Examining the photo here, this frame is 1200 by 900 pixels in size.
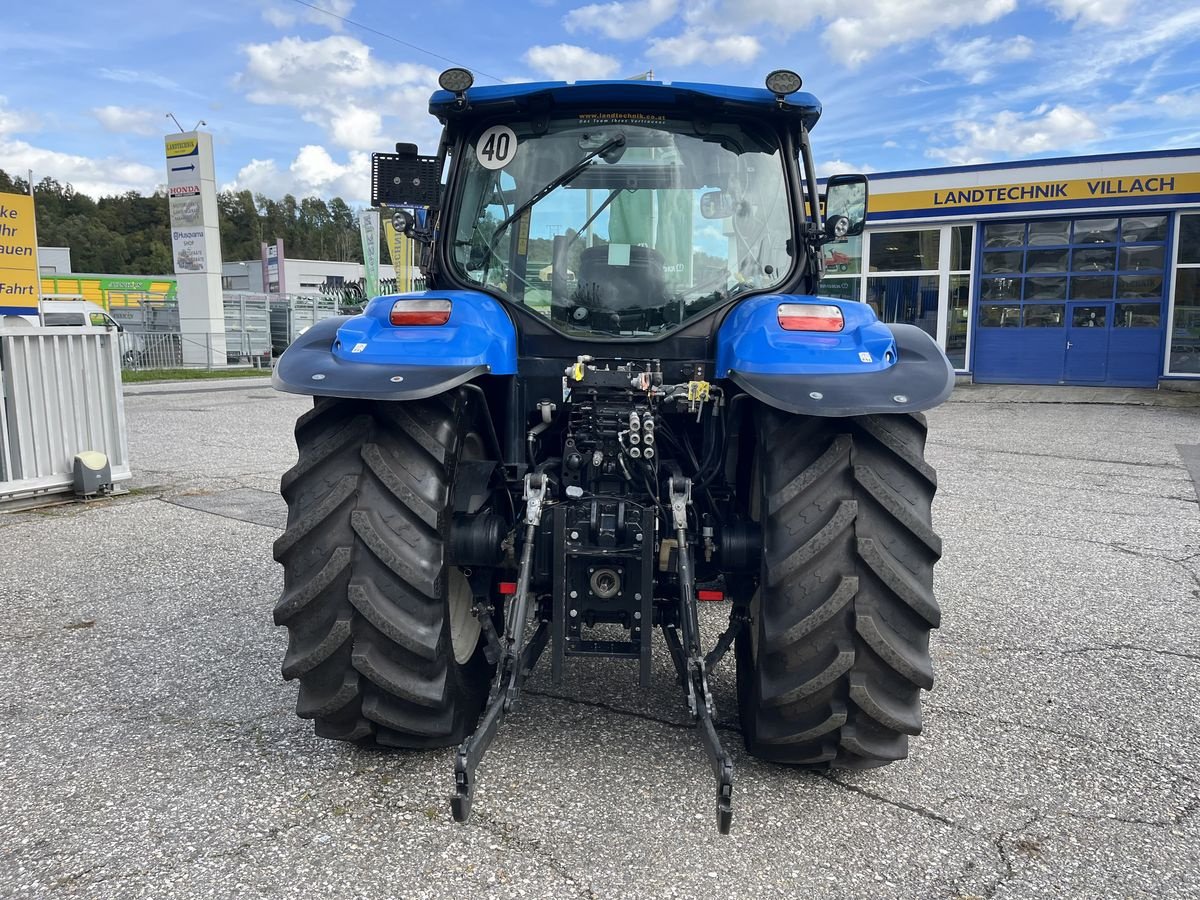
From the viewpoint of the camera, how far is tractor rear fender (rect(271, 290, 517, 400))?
2904 millimetres

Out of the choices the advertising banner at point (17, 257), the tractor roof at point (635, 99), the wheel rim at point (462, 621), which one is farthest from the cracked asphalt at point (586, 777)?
the advertising banner at point (17, 257)

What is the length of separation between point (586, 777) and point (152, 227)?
341 ft

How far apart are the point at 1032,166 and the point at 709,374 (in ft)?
63.5

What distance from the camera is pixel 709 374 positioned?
11.6 feet

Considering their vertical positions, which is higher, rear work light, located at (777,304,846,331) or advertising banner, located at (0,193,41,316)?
advertising banner, located at (0,193,41,316)

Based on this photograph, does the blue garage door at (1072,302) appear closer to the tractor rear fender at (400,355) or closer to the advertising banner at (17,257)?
the advertising banner at (17,257)

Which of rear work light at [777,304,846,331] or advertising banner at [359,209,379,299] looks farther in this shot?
advertising banner at [359,209,379,299]

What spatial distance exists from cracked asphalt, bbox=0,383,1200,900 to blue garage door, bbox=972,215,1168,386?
15.9m

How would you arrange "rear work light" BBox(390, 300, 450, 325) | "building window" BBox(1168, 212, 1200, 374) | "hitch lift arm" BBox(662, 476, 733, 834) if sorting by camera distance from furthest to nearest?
"building window" BBox(1168, 212, 1200, 374) → "rear work light" BBox(390, 300, 450, 325) → "hitch lift arm" BBox(662, 476, 733, 834)

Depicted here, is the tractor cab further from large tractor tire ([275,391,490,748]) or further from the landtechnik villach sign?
the landtechnik villach sign

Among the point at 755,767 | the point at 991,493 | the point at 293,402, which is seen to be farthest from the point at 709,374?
the point at 293,402

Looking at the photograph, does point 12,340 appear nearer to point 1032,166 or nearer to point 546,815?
point 546,815

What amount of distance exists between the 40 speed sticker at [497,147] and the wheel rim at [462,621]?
1708 millimetres

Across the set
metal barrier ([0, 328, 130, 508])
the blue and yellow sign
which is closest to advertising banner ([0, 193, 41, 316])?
metal barrier ([0, 328, 130, 508])
